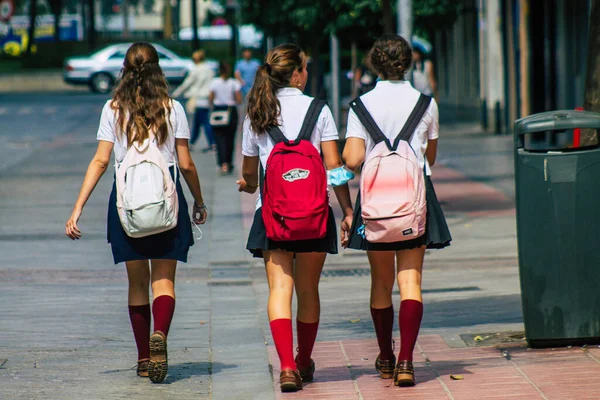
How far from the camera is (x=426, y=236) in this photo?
5.66 meters

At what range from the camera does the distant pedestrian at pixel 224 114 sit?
57.7 ft

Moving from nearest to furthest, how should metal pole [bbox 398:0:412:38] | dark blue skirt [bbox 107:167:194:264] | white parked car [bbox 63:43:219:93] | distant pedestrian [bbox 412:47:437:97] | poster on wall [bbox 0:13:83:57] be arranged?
1. dark blue skirt [bbox 107:167:194:264]
2. metal pole [bbox 398:0:412:38]
3. distant pedestrian [bbox 412:47:437:97]
4. white parked car [bbox 63:43:219:93]
5. poster on wall [bbox 0:13:83:57]

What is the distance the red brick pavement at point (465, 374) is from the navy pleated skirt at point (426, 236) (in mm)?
649

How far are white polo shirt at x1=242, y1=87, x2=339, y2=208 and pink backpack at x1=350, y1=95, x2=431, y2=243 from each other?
23 centimetres

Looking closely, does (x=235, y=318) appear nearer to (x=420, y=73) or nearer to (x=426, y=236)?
(x=426, y=236)

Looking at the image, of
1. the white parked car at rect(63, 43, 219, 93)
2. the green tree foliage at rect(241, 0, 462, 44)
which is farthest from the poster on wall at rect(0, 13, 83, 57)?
the green tree foliage at rect(241, 0, 462, 44)

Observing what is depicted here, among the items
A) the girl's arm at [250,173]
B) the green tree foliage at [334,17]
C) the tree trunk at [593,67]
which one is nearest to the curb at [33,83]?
the green tree foliage at [334,17]

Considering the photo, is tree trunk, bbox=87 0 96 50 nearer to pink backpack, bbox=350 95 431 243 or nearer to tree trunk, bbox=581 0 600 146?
tree trunk, bbox=581 0 600 146

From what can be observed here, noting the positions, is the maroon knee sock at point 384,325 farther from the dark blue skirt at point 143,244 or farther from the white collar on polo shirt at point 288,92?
the white collar on polo shirt at point 288,92

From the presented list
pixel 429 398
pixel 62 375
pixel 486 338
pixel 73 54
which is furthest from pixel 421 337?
pixel 73 54

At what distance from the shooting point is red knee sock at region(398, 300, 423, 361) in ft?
18.4

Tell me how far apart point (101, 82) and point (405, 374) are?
39832 mm

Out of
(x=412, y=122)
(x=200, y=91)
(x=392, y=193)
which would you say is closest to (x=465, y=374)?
(x=392, y=193)

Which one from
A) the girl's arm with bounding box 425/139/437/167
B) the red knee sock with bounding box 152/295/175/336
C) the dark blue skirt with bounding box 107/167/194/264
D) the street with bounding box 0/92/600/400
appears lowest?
the street with bounding box 0/92/600/400
